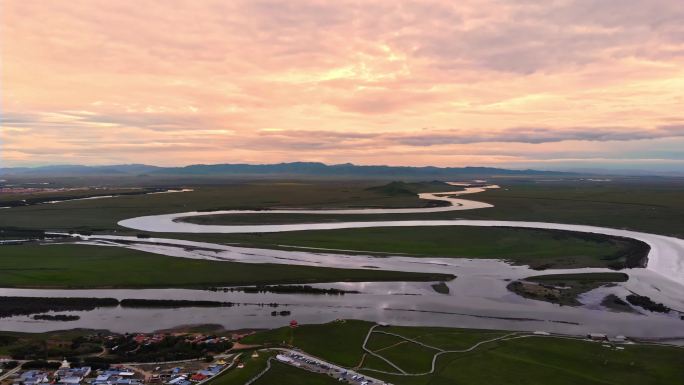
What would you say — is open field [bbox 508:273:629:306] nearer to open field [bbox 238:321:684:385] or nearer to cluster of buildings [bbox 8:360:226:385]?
open field [bbox 238:321:684:385]

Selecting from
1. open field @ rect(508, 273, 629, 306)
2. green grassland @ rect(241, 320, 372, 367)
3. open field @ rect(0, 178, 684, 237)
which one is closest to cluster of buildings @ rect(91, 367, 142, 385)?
green grassland @ rect(241, 320, 372, 367)

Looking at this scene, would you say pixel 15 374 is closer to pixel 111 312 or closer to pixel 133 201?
pixel 111 312

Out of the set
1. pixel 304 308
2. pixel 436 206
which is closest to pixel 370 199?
pixel 436 206

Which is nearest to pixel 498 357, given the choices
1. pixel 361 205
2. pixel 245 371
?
pixel 245 371

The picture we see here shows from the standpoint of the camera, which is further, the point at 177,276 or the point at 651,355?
the point at 177,276

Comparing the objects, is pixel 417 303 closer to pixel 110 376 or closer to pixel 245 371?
pixel 245 371
